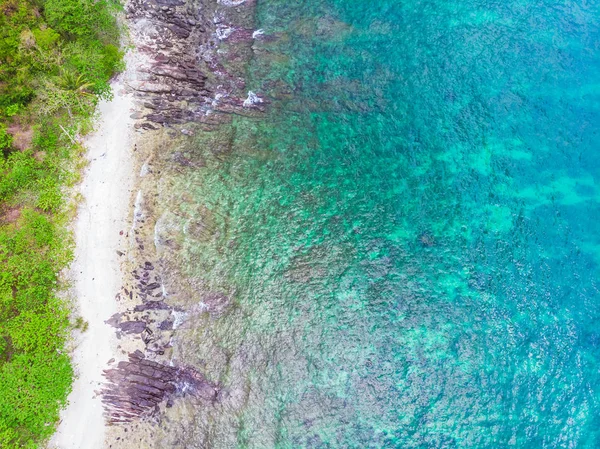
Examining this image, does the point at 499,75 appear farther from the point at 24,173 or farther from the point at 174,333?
the point at 24,173

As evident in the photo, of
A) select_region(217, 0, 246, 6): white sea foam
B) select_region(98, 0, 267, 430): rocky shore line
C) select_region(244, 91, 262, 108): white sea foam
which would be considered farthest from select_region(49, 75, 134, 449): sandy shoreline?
select_region(217, 0, 246, 6): white sea foam

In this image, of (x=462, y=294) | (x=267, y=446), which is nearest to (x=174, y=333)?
(x=267, y=446)

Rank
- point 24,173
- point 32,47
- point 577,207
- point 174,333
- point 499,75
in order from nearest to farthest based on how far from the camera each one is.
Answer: point 174,333 < point 24,173 < point 32,47 < point 577,207 < point 499,75

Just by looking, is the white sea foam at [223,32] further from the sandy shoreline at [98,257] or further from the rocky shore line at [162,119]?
the sandy shoreline at [98,257]

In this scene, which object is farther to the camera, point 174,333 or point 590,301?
point 590,301

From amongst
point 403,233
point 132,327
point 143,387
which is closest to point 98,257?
point 132,327

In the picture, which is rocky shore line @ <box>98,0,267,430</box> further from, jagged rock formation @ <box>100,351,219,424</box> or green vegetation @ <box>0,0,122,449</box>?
green vegetation @ <box>0,0,122,449</box>

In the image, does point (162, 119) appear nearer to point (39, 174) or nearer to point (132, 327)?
point (39, 174)
